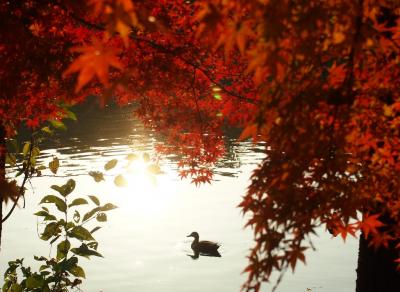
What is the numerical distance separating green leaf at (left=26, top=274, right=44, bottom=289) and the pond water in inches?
49.2

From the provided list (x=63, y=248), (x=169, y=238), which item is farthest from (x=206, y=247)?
(x=63, y=248)

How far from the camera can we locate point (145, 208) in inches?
816

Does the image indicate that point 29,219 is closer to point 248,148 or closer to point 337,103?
point 248,148

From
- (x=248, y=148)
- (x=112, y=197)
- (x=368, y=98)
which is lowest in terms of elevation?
(x=368, y=98)

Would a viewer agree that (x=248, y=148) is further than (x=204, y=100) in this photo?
Yes

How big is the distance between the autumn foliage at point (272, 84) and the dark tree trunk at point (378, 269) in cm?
223

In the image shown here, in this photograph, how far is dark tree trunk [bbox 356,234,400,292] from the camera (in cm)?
695

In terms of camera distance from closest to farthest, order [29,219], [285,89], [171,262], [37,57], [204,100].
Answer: [285,89]
[37,57]
[204,100]
[171,262]
[29,219]

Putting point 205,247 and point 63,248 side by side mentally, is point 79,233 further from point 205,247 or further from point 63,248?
point 205,247

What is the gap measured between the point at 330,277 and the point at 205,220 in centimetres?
657

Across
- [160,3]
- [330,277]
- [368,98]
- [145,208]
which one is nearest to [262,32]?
[368,98]

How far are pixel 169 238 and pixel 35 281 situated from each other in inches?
427

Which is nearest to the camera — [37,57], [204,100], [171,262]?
[37,57]

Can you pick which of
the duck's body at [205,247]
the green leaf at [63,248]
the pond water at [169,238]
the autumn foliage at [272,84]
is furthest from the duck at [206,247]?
the green leaf at [63,248]
